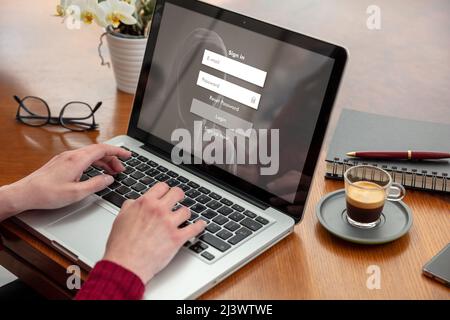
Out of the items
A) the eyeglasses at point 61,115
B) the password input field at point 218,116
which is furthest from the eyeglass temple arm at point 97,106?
the password input field at point 218,116

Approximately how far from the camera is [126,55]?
159 cm

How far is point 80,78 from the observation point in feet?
5.64

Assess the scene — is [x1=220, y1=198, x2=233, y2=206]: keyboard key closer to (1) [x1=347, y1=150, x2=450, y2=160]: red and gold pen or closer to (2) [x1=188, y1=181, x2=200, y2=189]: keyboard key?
(2) [x1=188, y1=181, x2=200, y2=189]: keyboard key

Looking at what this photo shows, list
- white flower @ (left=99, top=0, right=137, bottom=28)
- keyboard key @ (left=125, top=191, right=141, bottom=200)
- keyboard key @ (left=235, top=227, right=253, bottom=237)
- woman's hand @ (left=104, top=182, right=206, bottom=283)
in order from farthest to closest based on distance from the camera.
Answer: white flower @ (left=99, top=0, right=137, bottom=28) → keyboard key @ (left=125, top=191, right=141, bottom=200) → keyboard key @ (left=235, top=227, right=253, bottom=237) → woman's hand @ (left=104, top=182, right=206, bottom=283)

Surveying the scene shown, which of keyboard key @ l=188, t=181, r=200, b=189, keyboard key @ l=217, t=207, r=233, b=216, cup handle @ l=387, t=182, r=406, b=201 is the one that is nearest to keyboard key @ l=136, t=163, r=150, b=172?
keyboard key @ l=188, t=181, r=200, b=189

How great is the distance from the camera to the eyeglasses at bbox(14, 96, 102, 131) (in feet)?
4.97

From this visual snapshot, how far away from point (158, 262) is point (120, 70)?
75 cm

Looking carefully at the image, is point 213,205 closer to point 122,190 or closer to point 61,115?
point 122,190

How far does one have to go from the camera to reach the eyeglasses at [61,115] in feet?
4.97

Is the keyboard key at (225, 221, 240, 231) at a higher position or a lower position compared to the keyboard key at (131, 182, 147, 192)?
higher

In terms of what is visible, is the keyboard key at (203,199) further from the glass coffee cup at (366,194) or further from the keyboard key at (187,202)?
the glass coffee cup at (366,194)

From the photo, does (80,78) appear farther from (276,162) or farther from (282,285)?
(282,285)

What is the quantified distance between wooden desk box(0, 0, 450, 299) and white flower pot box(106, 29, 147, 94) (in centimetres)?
4
